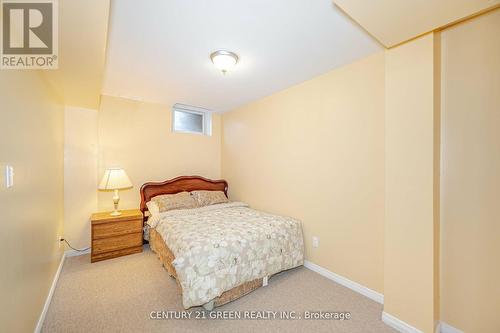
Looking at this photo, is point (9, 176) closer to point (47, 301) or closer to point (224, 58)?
point (47, 301)

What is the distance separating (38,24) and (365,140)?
2790 millimetres

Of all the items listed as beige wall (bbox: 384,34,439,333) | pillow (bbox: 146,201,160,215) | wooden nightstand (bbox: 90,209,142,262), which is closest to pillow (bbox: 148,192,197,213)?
pillow (bbox: 146,201,160,215)

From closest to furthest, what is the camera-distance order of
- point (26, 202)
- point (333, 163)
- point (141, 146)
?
point (26, 202)
point (333, 163)
point (141, 146)

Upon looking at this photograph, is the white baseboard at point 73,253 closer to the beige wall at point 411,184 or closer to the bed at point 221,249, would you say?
the bed at point 221,249

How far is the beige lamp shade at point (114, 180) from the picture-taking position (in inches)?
121

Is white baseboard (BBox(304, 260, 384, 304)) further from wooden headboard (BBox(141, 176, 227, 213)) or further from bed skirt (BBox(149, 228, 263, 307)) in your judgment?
wooden headboard (BBox(141, 176, 227, 213))

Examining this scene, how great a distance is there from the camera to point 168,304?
208 cm

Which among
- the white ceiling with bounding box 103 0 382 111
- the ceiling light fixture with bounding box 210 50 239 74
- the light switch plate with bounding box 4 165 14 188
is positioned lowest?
the light switch plate with bounding box 4 165 14 188

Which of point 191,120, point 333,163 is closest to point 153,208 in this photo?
point 191,120

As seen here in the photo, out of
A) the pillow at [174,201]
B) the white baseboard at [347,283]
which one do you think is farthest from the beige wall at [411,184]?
the pillow at [174,201]

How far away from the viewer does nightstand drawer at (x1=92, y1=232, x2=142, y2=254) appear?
294 cm

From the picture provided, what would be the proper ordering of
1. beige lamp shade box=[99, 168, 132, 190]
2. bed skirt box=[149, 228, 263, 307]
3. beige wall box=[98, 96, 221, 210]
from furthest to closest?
beige wall box=[98, 96, 221, 210]
beige lamp shade box=[99, 168, 132, 190]
bed skirt box=[149, 228, 263, 307]

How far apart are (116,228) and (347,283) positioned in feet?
10.1
